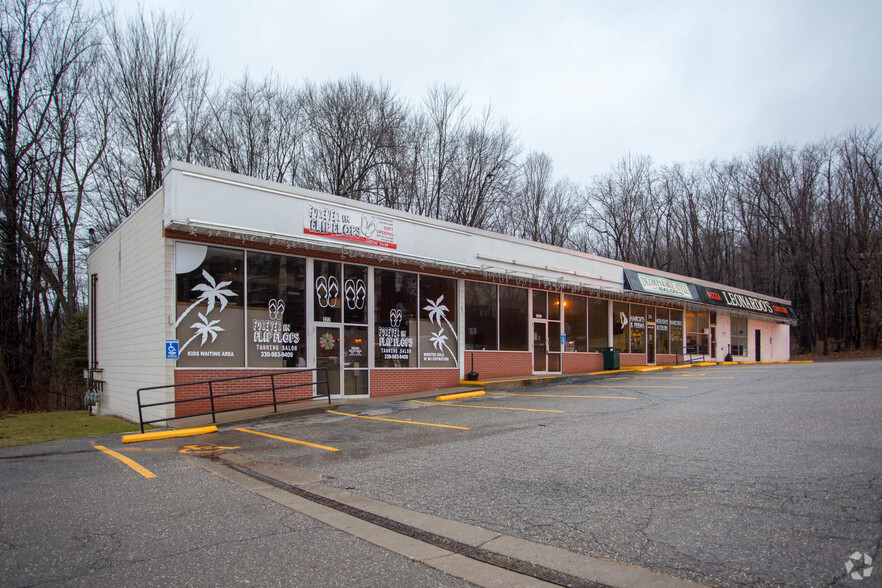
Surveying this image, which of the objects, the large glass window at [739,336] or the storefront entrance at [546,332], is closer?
the storefront entrance at [546,332]

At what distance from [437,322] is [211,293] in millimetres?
7831

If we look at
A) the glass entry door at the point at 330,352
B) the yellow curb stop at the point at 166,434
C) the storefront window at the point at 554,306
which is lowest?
the yellow curb stop at the point at 166,434

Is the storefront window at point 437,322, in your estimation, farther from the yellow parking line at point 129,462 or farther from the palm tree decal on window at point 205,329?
the yellow parking line at point 129,462

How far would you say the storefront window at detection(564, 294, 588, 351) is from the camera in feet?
78.6

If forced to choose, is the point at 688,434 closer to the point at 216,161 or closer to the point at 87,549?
the point at 87,549

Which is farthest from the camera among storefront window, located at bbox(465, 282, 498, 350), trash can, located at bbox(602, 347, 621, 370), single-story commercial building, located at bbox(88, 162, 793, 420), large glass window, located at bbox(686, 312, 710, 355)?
large glass window, located at bbox(686, 312, 710, 355)

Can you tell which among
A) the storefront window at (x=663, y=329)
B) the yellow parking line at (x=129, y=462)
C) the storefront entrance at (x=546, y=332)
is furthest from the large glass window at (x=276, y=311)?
the storefront window at (x=663, y=329)

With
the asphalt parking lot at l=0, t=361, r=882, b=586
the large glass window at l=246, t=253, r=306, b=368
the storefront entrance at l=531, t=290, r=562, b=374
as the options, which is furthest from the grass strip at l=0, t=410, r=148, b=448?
the storefront entrance at l=531, t=290, r=562, b=374

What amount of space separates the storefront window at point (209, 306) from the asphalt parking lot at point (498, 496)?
3017 mm

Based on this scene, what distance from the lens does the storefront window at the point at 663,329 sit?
95.6 ft

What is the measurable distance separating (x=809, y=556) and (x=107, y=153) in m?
32.1

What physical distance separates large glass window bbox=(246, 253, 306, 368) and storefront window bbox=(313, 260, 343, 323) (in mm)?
413

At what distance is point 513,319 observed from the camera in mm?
21375

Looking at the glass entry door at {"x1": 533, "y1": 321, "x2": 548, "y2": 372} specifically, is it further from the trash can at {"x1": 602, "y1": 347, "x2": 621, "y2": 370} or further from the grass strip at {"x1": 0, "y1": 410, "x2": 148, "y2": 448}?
the grass strip at {"x1": 0, "y1": 410, "x2": 148, "y2": 448}
